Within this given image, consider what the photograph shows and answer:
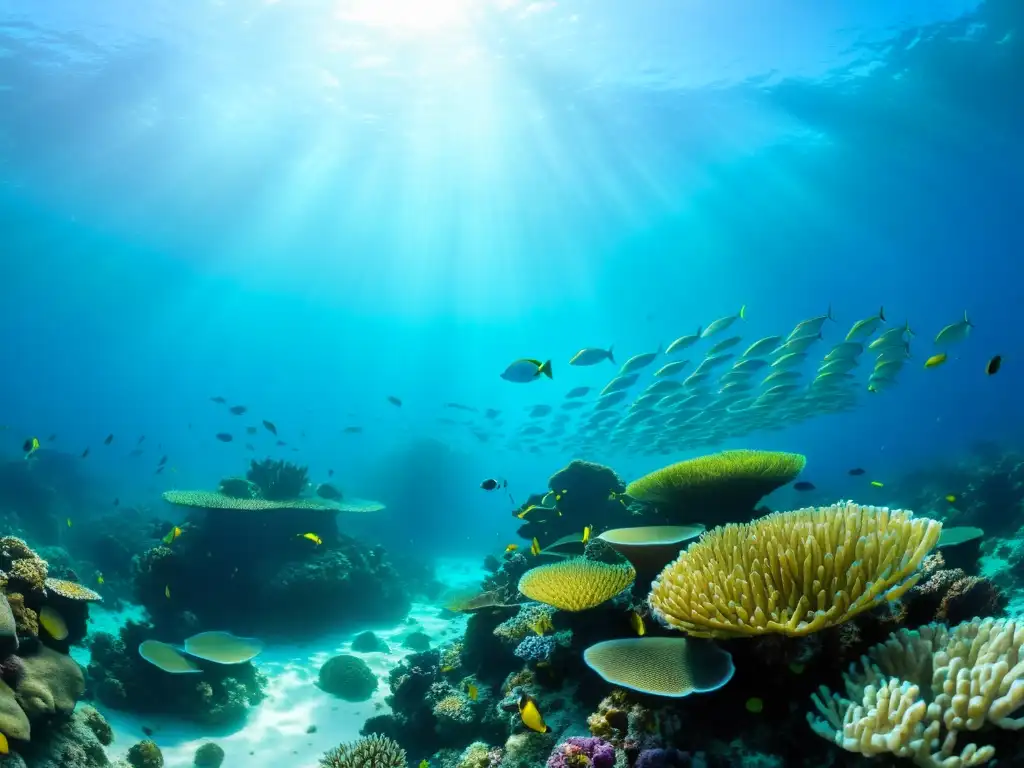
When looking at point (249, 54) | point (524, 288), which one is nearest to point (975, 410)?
point (524, 288)

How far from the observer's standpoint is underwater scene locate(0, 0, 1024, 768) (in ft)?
9.78

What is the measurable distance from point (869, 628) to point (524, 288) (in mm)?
48362

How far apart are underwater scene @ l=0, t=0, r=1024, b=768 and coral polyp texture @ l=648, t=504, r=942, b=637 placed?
0.02m

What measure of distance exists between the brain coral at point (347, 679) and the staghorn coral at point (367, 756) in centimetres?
413

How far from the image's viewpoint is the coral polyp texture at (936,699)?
1982mm

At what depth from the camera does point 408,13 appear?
20.5 metres

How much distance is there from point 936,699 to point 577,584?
9.22 ft

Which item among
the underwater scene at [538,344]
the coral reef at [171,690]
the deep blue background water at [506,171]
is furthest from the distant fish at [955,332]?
the coral reef at [171,690]

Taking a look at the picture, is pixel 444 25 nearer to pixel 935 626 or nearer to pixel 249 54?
pixel 249 54

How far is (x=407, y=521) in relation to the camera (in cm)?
2878

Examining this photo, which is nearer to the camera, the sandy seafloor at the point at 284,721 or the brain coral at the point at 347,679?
the sandy seafloor at the point at 284,721

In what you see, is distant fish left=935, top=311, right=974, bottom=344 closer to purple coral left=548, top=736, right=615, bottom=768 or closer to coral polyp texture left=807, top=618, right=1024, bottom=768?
coral polyp texture left=807, top=618, right=1024, bottom=768

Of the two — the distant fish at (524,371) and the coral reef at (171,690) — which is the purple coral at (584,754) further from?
the coral reef at (171,690)

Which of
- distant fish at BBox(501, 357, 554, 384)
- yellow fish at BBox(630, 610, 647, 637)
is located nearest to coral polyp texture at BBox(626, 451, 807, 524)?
yellow fish at BBox(630, 610, 647, 637)
